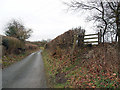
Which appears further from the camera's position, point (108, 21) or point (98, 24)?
point (98, 24)

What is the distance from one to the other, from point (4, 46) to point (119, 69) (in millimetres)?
13286

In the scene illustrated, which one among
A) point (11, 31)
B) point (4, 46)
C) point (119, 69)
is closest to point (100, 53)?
point (119, 69)

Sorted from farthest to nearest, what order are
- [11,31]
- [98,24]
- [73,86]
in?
1. [11,31]
2. [98,24]
3. [73,86]

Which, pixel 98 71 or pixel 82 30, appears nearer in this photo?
pixel 98 71

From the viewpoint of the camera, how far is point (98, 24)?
32.2 feet

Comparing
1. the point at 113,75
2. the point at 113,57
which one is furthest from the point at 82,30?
the point at 113,75

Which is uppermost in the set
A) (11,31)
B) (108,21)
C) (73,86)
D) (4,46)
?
(11,31)

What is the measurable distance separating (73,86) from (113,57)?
11.7ft

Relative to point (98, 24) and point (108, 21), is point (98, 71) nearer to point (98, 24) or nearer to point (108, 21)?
point (108, 21)

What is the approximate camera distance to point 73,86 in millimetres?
3463

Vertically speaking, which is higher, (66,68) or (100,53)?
(100,53)

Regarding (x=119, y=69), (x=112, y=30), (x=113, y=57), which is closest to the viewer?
(x=119, y=69)

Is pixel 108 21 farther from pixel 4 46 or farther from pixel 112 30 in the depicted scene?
pixel 4 46

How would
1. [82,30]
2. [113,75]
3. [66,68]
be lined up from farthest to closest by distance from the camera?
[82,30], [66,68], [113,75]
